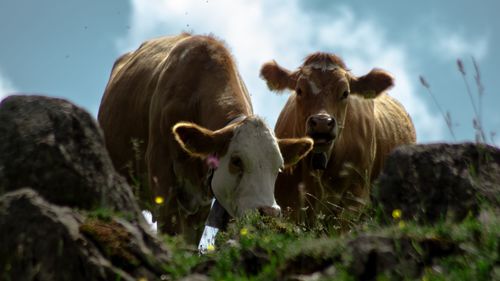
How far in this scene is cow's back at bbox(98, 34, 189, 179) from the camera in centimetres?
1266

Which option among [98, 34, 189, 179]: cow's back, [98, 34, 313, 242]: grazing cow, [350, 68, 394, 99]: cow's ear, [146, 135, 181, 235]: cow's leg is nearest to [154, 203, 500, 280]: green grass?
[98, 34, 313, 242]: grazing cow

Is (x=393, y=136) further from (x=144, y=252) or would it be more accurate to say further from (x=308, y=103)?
(x=144, y=252)

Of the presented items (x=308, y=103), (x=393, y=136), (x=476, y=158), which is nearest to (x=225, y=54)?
(x=308, y=103)

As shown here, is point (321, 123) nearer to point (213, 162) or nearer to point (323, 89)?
point (323, 89)

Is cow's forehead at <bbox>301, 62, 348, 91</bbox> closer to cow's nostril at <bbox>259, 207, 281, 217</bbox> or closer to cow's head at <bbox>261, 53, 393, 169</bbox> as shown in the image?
cow's head at <bbox>261, 53, 393, 169</bbox>

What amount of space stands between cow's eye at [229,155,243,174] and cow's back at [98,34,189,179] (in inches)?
82.7

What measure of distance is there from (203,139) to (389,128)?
4.62m

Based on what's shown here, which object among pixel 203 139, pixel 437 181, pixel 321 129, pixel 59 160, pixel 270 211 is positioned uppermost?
pixel 59 160

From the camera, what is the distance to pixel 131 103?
42.8 feet

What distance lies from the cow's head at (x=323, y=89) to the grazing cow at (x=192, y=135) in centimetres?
93

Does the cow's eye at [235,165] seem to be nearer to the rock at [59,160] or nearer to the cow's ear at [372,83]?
the cow's ear at [372,83]

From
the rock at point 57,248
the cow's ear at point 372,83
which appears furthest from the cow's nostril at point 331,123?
the rock at point 57,248

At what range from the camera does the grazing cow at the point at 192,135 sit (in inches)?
405

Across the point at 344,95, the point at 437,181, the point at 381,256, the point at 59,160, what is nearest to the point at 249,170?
the point at 344,95
